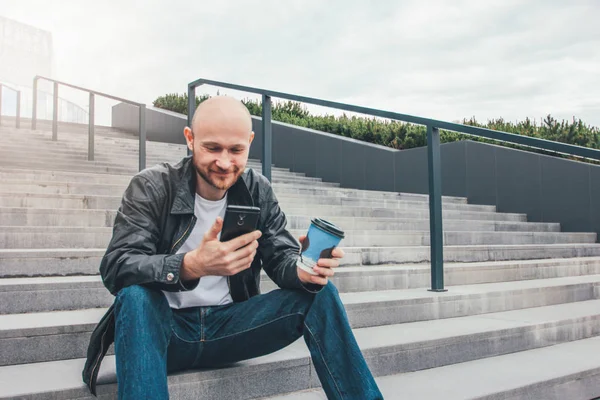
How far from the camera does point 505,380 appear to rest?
7.04ft

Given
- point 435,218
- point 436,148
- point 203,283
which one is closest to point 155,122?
point 436,148

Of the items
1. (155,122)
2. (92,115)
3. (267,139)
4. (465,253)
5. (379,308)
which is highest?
(155,122)

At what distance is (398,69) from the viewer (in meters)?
10.6

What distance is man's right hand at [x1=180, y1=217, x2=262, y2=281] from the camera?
1369 mm

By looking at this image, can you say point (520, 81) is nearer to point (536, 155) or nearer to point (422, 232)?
point (536, 155)

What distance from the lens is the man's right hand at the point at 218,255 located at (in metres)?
1.37

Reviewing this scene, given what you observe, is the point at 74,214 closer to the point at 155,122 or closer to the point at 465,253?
the point at 465,253

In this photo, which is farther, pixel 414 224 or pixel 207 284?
pixel 414 224

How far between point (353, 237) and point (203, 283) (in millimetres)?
2224

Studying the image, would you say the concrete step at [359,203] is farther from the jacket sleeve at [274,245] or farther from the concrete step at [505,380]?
the jacket sleeve at [274,245]

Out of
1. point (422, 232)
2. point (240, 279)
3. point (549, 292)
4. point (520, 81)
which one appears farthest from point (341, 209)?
point (520, 81)

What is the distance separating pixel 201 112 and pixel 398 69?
956cm

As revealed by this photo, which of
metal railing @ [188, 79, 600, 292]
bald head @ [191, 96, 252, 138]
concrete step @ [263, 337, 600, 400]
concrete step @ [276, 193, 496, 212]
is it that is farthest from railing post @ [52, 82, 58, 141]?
concrete step @ [263, 337, 600, 400]

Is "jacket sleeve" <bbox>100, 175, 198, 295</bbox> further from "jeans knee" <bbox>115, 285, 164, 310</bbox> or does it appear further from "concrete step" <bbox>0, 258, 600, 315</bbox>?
"concrete step" <bbox>0, 258, 600, 315</bbox>
